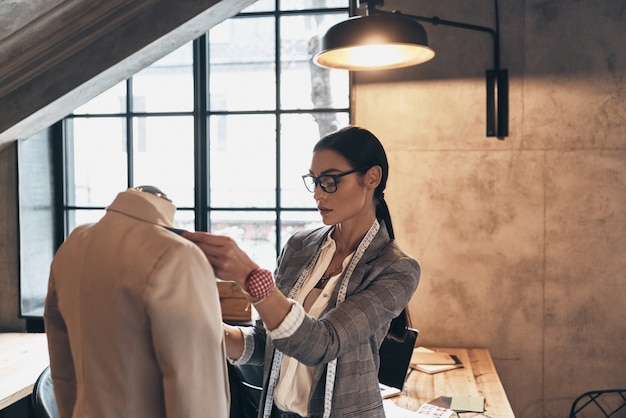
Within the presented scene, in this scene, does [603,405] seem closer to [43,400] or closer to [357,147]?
[357,147]

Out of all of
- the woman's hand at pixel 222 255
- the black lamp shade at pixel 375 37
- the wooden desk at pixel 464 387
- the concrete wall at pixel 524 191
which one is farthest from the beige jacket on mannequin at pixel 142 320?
the concrete wall at pixel 524 191

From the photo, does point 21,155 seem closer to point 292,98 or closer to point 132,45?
point 132,45

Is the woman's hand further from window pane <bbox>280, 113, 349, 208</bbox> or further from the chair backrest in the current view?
window pane <bbox>280, 113, 349, 208</bbox>

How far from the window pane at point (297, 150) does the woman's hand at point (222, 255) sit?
7.79 feet

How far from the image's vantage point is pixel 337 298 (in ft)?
5.71

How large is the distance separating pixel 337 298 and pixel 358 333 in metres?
0.14

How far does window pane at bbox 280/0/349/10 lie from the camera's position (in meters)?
3.67

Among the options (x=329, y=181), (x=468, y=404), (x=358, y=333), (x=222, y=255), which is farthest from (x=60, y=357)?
(x=468, y=404)

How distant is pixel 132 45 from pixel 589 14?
228 cm

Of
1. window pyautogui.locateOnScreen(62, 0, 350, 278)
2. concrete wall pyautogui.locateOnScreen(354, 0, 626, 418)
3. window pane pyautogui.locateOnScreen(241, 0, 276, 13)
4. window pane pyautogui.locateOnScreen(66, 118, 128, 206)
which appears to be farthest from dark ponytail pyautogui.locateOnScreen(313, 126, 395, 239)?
window pane pyautogui.locateOnScreen(66, 118, 128, 206)

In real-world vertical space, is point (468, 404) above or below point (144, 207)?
below

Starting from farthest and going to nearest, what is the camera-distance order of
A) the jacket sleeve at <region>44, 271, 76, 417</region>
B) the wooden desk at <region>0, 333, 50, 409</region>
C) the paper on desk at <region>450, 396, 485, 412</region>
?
the wooden desk at <region>0, 333, 50, 409</region> → the paper on desk at <region>450, 396, 485, 412</region> → the jacket sleeve at <region>44, 271, 76, 417</region>

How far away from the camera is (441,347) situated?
3.25m

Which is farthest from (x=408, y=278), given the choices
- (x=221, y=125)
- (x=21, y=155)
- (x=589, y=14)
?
(x=21, y=155)
